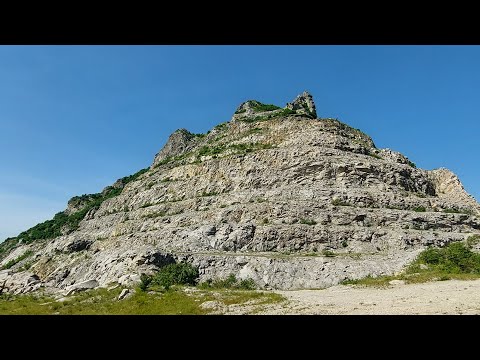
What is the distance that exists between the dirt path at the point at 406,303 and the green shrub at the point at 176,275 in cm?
1671

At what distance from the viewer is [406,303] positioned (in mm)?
20359

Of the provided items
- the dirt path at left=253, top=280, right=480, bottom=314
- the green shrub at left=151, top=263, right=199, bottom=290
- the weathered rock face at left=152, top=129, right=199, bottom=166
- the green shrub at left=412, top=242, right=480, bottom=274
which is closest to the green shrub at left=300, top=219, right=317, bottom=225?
the green shrub at left=412, top=242, right=480, bottom=274

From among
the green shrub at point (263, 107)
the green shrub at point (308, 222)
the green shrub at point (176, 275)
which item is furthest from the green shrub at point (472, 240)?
the green shrub at point (263, 107)

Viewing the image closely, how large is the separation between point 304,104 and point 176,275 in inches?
2928

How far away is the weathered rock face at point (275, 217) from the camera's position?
143ft

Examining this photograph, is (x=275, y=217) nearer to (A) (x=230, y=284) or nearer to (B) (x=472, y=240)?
(A) (x=230, y=284)
